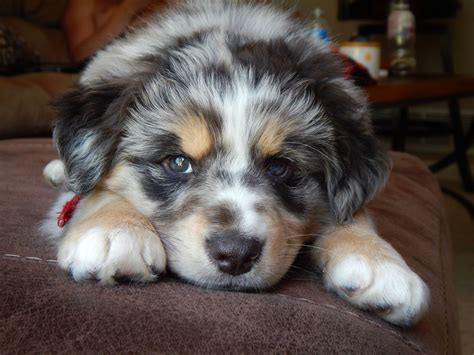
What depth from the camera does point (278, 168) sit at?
5.23 ft

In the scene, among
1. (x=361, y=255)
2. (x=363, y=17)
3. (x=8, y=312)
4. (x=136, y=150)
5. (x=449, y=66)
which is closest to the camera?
(x=8, y=312)

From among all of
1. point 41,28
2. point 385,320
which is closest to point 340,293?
point 385,320

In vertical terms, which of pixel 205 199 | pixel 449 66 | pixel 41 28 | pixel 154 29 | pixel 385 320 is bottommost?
pixel 449 66

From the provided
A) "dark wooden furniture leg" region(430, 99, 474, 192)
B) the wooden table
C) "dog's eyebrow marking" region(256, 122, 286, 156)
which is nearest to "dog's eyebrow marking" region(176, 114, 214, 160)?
"dog's eyebrow marking" region(256, 122, 286, 156)

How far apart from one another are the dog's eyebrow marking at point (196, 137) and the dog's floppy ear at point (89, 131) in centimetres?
19

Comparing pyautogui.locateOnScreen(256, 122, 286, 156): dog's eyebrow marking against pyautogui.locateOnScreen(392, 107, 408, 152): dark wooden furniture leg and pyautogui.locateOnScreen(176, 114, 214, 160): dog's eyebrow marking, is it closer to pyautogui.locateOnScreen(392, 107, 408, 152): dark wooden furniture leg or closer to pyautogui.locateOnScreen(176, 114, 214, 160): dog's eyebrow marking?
pyautogui.locateOnScreen(176, 114, 214, 160): dog's eyebrow marking

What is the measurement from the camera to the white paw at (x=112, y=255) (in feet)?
3.86

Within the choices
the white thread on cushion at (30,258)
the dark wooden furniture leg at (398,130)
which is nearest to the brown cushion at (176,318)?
the white thread on cushion at (30,258)

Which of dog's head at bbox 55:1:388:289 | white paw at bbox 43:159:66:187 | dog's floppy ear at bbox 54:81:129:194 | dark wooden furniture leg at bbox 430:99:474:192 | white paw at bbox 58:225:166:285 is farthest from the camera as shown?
dark wooden furniture leg at bbox 430:99:474:192

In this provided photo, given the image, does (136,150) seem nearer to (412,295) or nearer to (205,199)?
(205,199)

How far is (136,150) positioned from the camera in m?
1.62

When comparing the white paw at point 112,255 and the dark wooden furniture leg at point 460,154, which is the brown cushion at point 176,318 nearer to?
the white paw at point 112,255

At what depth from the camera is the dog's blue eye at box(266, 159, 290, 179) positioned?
1.57 metres

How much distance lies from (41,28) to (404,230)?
335cm
